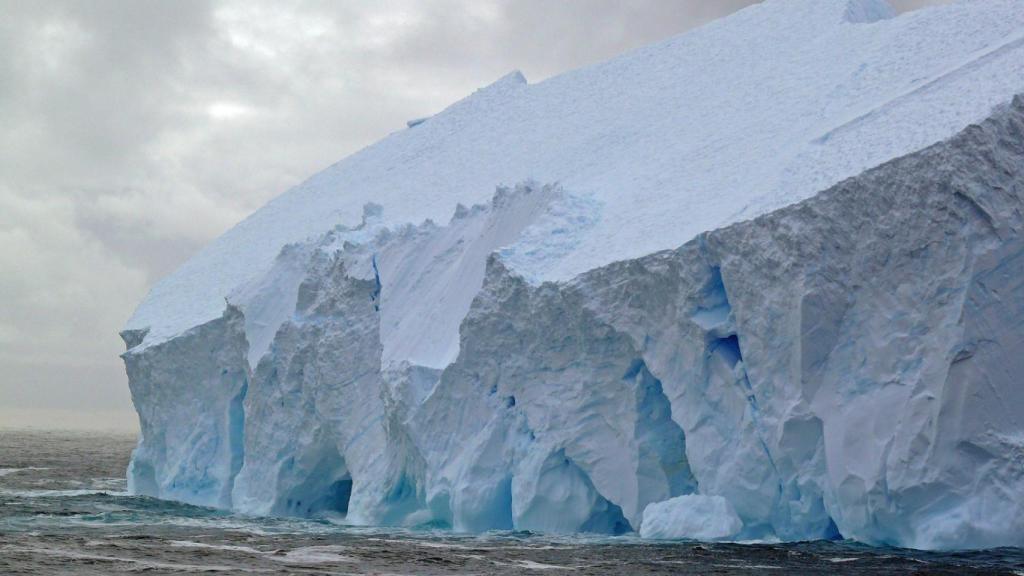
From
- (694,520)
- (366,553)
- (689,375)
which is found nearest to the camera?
(366,553)

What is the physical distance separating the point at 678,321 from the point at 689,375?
591 mm

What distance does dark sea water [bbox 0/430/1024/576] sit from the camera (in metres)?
11.8

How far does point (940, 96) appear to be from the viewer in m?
14.1

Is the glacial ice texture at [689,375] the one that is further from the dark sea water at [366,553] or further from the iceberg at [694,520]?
the dark sea water at [366,553]

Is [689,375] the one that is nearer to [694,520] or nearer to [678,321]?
[678,321]

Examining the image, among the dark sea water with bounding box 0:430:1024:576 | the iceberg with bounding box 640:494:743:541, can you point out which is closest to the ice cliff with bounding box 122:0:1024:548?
the iceberg with bounding box 640:494:743:541

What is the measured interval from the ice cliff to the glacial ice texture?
30 mm

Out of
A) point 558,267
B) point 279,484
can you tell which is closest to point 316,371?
point 279,484

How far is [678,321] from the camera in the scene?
14414mm

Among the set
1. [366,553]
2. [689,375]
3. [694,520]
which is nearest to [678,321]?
[689,375]

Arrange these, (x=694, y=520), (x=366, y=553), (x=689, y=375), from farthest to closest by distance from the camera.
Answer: (x=689, y=375) → (x=694, y=520) → (x=366, y=553)

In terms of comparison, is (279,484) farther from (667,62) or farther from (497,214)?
(667,62)

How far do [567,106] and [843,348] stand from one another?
1047 cm

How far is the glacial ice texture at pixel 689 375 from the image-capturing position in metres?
12.7
